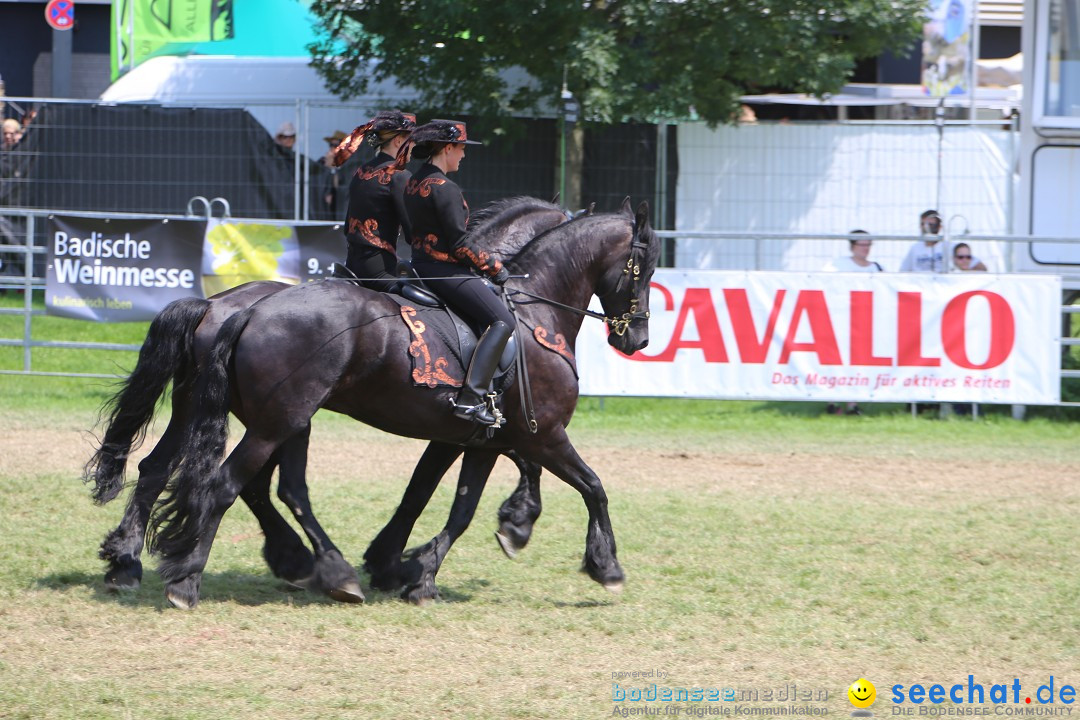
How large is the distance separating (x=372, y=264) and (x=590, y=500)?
163cm

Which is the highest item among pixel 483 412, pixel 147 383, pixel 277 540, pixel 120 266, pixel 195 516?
pixel 120 266

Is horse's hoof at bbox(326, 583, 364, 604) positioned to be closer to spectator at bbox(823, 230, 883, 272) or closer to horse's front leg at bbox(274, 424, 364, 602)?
horse's front leg at bbox(274, 424, 364, 602)

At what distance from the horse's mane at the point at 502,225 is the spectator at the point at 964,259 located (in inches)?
275

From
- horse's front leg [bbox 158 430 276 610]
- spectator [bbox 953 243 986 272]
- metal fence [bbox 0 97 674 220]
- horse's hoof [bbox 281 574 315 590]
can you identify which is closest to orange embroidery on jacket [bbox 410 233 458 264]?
horse's front leg [bbox 158 430 276 610]

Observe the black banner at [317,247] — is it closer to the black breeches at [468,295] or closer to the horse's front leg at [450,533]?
the horse's front leg at [450,533]

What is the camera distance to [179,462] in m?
6.36

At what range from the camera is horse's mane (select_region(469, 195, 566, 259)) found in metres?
7.29

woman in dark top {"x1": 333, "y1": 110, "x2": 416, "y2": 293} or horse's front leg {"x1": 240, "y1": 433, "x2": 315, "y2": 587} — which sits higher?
woman in dark top {"x1": 333, "y1": 110, "x2": 416, "y2": 293}

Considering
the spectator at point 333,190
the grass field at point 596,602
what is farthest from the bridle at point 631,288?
the spectator at point 333,190

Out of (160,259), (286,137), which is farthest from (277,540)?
(286,137)

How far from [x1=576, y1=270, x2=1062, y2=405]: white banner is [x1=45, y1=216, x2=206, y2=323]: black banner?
4.11 meters

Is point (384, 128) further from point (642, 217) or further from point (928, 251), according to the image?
point (928, 251)

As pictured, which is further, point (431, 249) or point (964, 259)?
point (964, 259)

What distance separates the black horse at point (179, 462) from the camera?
21.7 feet
